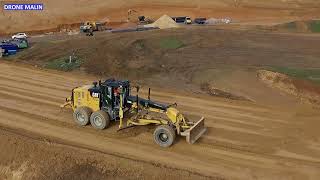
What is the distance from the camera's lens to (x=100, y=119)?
61.4ft

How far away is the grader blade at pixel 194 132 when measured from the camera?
1738 centimetres

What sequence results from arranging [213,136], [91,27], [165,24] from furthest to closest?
[165,24], [91,27], [213,136]

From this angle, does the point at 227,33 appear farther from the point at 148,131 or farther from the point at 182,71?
the point at 148,131

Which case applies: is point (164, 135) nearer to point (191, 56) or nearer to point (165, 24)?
point (191, 56)

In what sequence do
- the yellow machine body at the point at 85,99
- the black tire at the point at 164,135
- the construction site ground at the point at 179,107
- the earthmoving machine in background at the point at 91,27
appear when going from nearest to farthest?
1. the construction site ground at the point at 179,107
2. the black tire at the point at 164,135
3. the yellow machine body at the point at 85,99
4. the earthmoving machine in background at the point at 91,27

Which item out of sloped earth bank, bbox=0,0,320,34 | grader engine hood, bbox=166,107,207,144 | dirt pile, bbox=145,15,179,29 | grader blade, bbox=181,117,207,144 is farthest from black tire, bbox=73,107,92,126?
sloped earth bank, bbox=0,0,320,34

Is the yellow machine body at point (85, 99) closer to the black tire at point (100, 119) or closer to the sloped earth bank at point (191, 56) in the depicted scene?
the black tire at point (100, 119)

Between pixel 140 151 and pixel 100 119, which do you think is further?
pixel 100 119

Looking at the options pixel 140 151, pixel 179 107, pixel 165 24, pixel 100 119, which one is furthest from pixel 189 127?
pixel 165 24

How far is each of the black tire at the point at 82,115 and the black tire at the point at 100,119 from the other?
0.27 m

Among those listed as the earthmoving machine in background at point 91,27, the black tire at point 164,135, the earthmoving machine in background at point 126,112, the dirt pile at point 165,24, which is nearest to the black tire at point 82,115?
the earthmoving machine in background at point 126,112

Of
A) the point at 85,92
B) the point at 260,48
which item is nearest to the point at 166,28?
the point at 260,48

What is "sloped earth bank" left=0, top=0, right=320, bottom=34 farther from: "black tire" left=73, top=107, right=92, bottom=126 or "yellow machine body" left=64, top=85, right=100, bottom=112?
"black tire" left=73, top=107, right=92, bottom=126

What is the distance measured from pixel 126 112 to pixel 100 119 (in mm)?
1096
